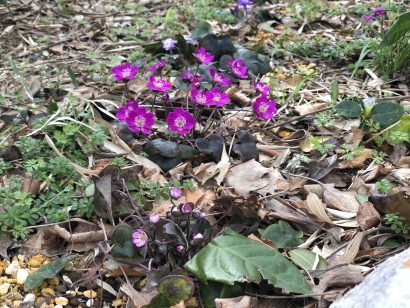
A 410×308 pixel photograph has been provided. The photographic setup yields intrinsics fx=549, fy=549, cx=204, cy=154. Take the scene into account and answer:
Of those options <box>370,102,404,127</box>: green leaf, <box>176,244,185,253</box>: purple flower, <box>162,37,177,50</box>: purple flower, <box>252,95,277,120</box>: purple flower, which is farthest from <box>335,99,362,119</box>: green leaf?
<box>176,244,185,253</box>: purple flower

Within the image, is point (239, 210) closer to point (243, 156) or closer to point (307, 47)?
point (243, 156)

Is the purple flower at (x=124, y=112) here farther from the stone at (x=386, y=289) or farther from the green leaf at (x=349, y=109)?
the stone at (x=386, y=289)

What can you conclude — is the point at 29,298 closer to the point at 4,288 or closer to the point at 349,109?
the point at 4,288

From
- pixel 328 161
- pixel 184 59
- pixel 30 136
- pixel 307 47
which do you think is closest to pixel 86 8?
pixel 184 59

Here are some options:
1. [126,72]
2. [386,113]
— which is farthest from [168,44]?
[386,113]

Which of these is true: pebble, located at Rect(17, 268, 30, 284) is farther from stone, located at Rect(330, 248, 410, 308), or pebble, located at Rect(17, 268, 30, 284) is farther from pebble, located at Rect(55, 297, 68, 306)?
stone, located at Rect(330, 248, 410, 308)

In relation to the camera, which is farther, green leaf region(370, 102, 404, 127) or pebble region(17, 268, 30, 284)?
green leaf region(370, 102, 404, 127)
